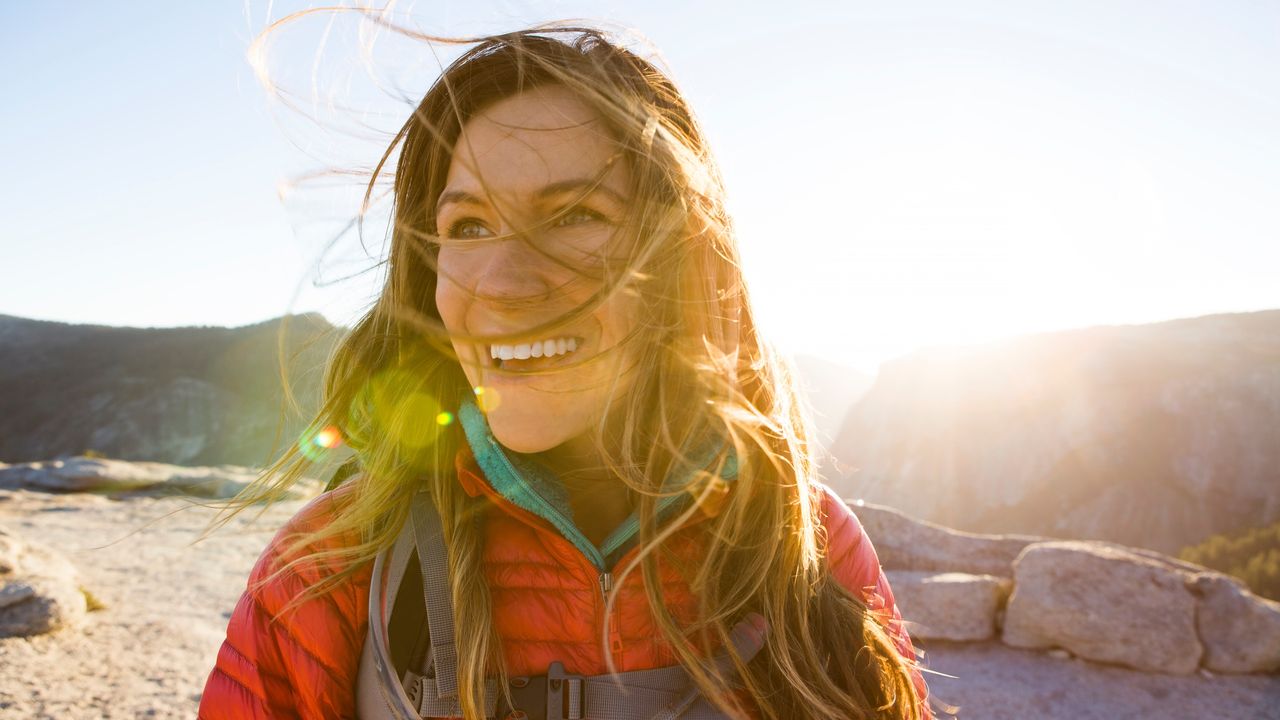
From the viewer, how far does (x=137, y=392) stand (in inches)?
1518

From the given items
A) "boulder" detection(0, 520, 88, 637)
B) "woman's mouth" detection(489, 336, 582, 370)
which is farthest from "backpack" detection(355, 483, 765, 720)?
"boulder" detection(0, 520, 88, 637)

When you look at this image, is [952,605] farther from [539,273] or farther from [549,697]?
[539,273]

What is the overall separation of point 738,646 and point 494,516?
1.99ft

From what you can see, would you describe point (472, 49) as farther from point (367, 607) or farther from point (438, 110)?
point (367, 607)

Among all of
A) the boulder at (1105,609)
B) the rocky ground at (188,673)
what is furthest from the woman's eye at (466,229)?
the boulder at (1105,609)

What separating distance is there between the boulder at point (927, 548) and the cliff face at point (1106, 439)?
81.3 ft

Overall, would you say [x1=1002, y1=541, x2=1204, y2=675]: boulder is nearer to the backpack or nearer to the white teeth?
the backpack

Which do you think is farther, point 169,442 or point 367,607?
point 169,442

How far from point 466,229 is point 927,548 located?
5209 millimetres

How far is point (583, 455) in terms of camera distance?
156cm

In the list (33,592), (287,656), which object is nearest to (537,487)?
(287,656)

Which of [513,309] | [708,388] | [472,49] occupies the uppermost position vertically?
[472,49]

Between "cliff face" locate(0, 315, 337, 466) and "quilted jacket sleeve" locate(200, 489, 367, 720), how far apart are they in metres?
37.1

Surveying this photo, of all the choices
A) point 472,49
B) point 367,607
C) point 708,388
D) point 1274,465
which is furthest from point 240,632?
point 1274,465
